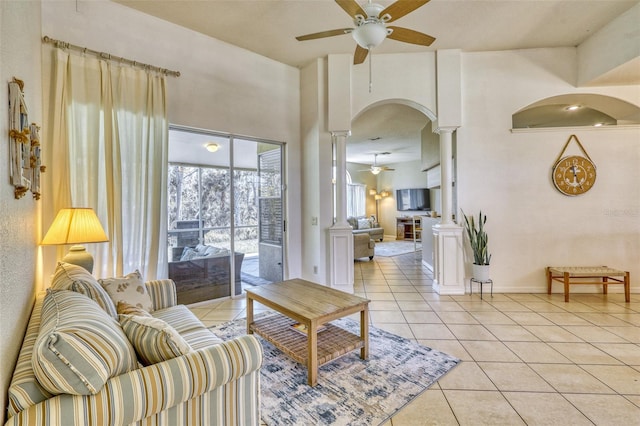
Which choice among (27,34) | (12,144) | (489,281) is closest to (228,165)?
(27,34)

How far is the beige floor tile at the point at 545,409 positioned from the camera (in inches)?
67.1

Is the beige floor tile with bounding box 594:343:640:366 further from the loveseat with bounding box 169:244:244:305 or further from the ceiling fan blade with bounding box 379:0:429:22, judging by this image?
the loveseat with bounding box 169:244:244:305

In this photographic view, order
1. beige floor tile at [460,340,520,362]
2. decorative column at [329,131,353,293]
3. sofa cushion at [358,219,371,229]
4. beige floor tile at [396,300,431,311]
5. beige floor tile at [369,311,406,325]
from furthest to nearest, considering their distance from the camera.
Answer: sofa cushion at [358,219,371,229]
decorative column at [329,131,353,293]
beige floor tile at [396,300,431,311]
beige floor tile at [369,311,406,325]
beige floor tile at [460,340,520,362]

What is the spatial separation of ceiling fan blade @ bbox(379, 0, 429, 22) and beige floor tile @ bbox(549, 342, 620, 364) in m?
3.04

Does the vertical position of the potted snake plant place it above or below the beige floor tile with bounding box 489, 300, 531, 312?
above

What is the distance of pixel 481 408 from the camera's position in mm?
1816

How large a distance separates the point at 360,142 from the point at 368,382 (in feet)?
23.2

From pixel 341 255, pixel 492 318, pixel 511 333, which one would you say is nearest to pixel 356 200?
pixel 341 255

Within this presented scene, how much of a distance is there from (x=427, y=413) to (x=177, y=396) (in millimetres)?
1463

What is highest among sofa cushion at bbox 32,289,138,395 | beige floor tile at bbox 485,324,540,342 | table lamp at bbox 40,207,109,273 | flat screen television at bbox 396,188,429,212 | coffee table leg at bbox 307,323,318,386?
flat screen television at bbox 396,188,429,212

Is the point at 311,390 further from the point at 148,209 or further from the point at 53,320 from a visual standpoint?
the point at 148,209

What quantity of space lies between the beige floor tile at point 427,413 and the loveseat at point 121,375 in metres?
0.91

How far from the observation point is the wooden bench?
3.67 metres

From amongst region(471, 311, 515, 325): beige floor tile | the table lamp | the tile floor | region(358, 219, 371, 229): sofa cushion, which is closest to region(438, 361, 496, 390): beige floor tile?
the tile floor
